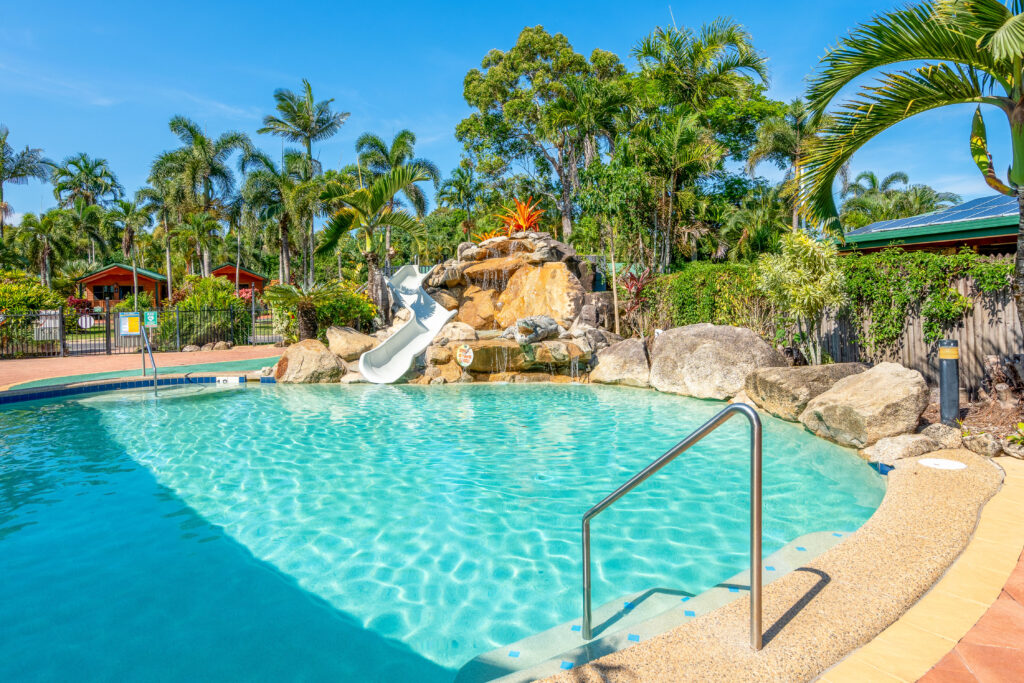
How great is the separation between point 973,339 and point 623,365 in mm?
6403

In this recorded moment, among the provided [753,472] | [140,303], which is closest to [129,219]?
[140,303]

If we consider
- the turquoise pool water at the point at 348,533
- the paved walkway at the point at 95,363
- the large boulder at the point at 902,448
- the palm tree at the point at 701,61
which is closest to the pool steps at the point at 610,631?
the turquoise pool water at the point at 348,533

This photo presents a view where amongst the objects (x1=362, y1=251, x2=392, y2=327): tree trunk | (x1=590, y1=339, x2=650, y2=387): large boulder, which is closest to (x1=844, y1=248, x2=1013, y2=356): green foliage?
(x1=590, y1=339, x2=650, y2=387): large boulder

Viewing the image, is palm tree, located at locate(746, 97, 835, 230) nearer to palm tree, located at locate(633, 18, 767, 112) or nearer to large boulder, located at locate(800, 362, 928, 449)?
palm tree, located at locate(633, 18, 767, 112)

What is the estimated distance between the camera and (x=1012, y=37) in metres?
4.53

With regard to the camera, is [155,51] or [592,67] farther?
[592,67]

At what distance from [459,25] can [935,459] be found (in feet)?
69.2

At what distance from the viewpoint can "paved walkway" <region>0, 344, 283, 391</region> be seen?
13844mm

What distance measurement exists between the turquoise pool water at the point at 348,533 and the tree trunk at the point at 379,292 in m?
9.66

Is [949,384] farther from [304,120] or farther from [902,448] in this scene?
[304,120]

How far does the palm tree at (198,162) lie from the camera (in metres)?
36.2

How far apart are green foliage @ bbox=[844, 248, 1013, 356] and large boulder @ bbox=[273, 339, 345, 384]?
37.6ft

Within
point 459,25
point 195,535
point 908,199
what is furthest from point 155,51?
point 908,199

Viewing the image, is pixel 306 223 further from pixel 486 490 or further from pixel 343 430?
pixel 486 490
